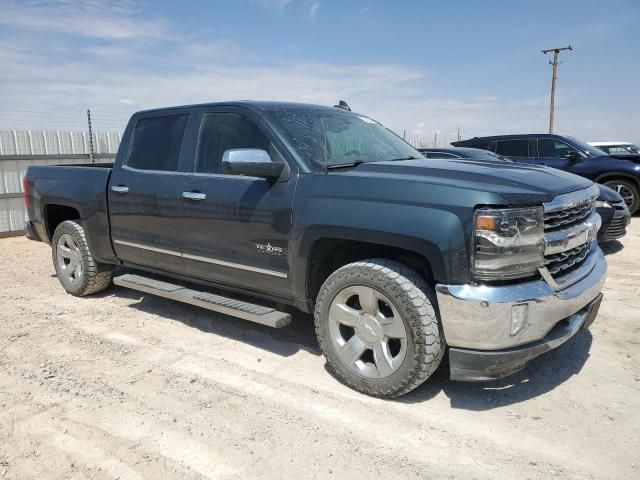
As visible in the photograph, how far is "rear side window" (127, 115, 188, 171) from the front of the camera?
14.2ft

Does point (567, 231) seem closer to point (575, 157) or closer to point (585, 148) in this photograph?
point (575, 157)

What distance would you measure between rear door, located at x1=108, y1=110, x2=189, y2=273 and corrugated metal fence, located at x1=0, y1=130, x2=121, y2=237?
581 cm

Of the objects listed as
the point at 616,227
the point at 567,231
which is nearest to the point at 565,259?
the point at 567,231

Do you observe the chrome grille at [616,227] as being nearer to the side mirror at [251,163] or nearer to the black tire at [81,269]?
the side mirror at [251,163]

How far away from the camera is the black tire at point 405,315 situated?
288cm

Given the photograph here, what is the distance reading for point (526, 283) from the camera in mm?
2781

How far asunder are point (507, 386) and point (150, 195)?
3200mm

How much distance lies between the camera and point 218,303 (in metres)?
3.89

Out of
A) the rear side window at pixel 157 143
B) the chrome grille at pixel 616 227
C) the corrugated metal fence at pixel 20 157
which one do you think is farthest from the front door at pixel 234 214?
the corrugated metal fence at pixel 20 157

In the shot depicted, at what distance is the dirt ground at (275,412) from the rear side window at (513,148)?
6.82 m

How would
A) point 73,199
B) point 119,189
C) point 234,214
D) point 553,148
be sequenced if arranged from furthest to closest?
point 553,148, point 73,199, point 119,189, point 234,214

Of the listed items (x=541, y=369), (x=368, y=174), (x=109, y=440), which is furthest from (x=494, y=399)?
(x=109, y=440)

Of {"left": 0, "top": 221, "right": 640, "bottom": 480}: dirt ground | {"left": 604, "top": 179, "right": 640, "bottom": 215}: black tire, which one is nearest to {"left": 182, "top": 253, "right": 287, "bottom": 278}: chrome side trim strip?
{"left": 0, "top": 221, "right": 640, "bottom": 480}: dirt ground

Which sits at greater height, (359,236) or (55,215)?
(359,236)
